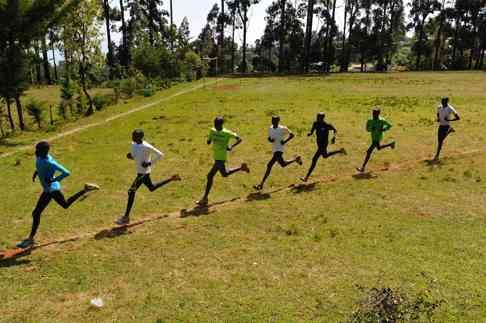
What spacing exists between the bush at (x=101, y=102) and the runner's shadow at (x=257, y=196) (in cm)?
2158

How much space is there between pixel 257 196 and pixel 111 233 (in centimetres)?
391

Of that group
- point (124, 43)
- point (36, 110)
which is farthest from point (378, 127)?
point (124, 43)

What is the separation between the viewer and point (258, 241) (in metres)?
8.45

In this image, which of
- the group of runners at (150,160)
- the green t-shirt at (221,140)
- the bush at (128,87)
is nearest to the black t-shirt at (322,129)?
the group of runners at (150,160)

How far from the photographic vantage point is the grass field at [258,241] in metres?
6.30

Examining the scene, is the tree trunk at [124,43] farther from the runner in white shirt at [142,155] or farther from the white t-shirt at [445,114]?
the runner in white shirt at [142,155]

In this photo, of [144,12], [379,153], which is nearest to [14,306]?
[379,153]

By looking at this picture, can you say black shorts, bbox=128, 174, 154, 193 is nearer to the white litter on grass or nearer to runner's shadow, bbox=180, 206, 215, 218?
runner's shadow, bbox=180, 206, 215, 218

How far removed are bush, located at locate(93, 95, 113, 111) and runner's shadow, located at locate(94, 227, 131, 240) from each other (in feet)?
74.0

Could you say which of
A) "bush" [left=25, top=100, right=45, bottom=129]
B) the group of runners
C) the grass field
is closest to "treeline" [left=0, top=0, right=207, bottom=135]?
"bush" [left=25, top=100, right=45, bottom=129]

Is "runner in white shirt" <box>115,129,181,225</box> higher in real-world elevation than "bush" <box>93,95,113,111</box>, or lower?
higher

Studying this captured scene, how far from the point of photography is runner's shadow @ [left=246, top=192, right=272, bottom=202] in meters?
11.0

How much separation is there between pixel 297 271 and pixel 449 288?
2321mm

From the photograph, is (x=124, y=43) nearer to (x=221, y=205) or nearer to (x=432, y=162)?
(x=432, y=162)
